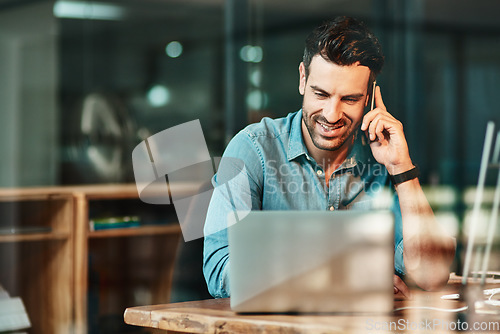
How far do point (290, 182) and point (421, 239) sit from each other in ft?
1.35

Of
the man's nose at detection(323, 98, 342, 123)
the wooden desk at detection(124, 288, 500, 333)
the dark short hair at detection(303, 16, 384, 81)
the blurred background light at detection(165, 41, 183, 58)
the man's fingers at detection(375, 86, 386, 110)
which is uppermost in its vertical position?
the blurred background light at detection(165, 41, 183, 58)

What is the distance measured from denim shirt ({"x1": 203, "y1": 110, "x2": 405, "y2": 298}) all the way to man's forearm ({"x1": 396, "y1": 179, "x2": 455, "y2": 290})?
0.05 meters

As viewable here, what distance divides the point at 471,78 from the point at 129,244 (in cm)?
225

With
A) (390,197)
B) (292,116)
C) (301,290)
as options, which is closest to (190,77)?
(292,116)

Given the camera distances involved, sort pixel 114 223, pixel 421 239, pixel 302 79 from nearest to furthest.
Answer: pixel 421 239, pixel 302 79, pixel 114 223

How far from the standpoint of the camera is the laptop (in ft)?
4.48

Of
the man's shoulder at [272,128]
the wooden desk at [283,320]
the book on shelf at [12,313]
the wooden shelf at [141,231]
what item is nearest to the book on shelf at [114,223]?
the wooden shelf at [141,231]

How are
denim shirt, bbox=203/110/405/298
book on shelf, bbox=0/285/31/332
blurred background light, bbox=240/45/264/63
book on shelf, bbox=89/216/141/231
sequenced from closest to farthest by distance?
denim shirt, bbox=203/110/405/298, book on shelf, bbox=0/285/31/332, book on shelf, bbox=89/216/141/231, blurred background light, bbox=240/45/264/63

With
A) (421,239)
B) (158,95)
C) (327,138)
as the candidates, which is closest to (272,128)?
(327,138)

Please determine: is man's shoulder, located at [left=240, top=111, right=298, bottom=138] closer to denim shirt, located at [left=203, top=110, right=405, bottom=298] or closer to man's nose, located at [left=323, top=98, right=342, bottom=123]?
denim shirt, located at [left=203, top=110, right=405, bottom=298]

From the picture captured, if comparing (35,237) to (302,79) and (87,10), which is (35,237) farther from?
(302,79)

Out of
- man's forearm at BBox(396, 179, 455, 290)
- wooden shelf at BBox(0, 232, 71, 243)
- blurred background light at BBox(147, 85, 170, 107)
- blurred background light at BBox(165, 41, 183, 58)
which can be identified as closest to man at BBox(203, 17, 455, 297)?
man's forearm at BBox(396, 179, 455, 290)

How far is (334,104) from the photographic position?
6.52 ft

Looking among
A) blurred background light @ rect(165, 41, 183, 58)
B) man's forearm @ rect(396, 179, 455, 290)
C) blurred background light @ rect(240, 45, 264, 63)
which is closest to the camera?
man's forearm @ rect(396, 179, 455, 290)
